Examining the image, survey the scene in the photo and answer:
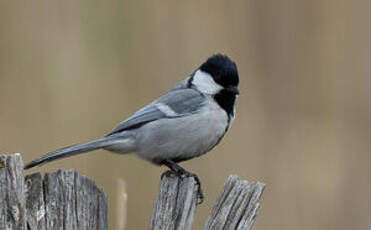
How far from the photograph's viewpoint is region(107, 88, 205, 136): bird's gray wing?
2.88 metres

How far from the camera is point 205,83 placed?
3.08m

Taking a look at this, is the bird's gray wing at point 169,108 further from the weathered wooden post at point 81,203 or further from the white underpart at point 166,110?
the weathered wooden post at point 81,203

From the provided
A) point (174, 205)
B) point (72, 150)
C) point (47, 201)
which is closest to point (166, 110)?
point (72, 150)

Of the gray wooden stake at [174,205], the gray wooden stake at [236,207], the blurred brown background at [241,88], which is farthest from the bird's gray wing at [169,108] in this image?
the gray wooden stake at [236,207]

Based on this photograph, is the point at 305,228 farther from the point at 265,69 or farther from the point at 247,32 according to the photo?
the point at 247,32

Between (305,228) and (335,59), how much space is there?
0.96 metres

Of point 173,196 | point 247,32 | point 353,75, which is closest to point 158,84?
point 247,32

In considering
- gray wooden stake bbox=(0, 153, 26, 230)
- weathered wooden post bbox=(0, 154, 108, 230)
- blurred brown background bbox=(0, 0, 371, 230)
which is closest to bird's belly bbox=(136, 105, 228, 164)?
blurred brown background bbox=(0, 0, 371, 230)

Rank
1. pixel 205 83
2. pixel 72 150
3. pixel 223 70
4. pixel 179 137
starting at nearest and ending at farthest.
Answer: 1. pixel 72 150
2. pixel 179 137
3. pixel 223 70
4. pixel 205 83

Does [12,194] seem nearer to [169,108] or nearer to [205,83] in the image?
[169,108]

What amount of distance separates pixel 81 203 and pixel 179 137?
3.47ft

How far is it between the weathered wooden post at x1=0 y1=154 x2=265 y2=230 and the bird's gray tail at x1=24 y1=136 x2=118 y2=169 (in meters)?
0.47

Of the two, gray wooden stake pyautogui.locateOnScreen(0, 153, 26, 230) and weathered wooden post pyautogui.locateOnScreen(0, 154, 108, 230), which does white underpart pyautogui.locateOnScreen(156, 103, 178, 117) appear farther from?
gray wooden stake pyautogui.locateOnScreen(0, 153, 26, 230)

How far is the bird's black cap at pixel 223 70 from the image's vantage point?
2939 mm
